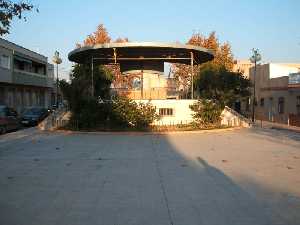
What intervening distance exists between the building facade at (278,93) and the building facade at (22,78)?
25863mm

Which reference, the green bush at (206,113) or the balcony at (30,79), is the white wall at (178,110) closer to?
the green bush at (206,113)

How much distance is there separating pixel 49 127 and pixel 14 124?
207cm

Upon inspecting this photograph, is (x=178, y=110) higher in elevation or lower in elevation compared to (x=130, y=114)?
higher

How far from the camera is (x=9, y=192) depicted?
8.90 metres

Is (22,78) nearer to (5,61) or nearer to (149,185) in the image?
(5,61)

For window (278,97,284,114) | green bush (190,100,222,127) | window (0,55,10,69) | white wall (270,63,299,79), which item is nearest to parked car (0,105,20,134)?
green bush (190,100,222,127)

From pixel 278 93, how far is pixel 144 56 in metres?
17.1

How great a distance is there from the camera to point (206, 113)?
28484mm

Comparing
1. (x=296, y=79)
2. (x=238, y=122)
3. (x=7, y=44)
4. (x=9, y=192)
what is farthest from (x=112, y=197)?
(x=7, y=44)

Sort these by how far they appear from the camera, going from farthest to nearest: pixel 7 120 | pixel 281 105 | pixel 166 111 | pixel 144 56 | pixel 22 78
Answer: pixel 22 78, pixel 281 105, pixel 144 56, pixel 166 111, pixel 7 120

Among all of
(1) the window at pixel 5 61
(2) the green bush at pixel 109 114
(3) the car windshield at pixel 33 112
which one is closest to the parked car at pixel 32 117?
(3) the car windshield at pixel 33 112

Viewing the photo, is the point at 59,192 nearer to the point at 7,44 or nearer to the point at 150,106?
the point at 150,106

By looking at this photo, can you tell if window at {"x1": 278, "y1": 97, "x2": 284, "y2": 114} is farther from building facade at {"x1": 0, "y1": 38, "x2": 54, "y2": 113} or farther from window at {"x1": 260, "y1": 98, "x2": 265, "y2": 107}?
building facade at {"x1": 0, "y1": 38, "x2": 54, "y2": 113}

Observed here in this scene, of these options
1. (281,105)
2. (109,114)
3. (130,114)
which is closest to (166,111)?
(130,114)
